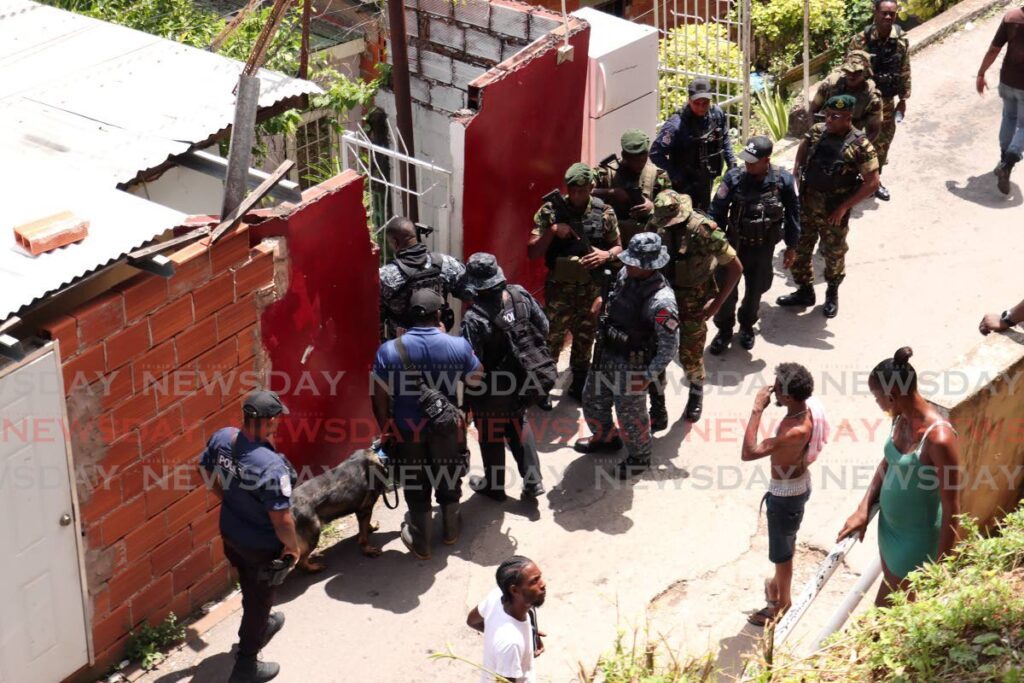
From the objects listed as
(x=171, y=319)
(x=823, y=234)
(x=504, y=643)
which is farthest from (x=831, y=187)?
(x=504, y=643)

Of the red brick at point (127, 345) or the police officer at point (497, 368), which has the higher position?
the red brick at point (127, 345)

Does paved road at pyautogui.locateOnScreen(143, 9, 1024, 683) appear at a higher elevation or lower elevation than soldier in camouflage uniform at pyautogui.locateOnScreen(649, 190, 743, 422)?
lower

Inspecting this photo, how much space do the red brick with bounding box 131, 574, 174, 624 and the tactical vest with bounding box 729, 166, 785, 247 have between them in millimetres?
4244

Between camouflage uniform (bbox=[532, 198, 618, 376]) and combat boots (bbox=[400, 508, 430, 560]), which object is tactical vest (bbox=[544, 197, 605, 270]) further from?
combat boots (bbox=[400, 508, 430, 560])

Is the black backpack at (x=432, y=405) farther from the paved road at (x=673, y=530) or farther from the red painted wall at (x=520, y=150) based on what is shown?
the red painted wall at (x=520, y=150)

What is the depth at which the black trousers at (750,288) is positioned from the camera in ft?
28.8

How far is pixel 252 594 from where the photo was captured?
638 centimetres

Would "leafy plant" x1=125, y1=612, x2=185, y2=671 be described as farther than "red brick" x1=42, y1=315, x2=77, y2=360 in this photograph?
Yes

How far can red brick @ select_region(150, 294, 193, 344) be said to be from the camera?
625 cm

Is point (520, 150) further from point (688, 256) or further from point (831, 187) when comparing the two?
point (831, 187)

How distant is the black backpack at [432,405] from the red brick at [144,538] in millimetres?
1442

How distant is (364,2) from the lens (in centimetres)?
A: 1227

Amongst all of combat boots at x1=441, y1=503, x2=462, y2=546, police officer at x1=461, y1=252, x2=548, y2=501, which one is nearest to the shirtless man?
police officer at x1=461, y1=252, x2=548, y2=501

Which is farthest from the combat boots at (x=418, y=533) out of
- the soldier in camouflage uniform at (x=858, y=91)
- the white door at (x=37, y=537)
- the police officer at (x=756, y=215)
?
the soldier in camouflage uniform at (x=858, y=91)
